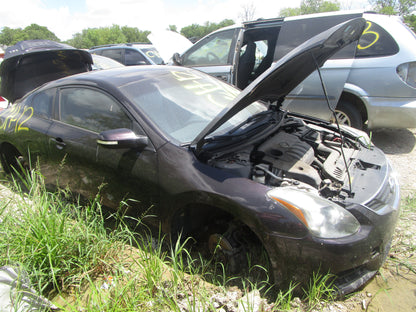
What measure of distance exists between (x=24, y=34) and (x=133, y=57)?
74556 mm

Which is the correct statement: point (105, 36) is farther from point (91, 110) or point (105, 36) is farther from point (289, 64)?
point (289, 64)

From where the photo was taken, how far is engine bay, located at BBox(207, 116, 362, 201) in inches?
72.3

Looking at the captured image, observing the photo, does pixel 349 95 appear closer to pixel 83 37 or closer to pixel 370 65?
pixel 370 65

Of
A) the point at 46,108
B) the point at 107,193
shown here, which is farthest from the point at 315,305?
the point at 46,108

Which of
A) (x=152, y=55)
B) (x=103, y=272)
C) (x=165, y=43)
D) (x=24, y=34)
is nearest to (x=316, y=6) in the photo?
(x=152, y=55)

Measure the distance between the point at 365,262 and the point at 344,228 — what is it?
265 millimetres

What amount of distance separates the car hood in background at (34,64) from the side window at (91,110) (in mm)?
1637

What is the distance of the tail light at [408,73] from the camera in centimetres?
351

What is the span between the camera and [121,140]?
196cm

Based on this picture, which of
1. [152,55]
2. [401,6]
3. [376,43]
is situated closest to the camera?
[376,43]

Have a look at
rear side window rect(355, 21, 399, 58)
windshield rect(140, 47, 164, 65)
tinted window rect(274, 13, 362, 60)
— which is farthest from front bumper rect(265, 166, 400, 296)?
windshield rect(140, 47, 164, 65)

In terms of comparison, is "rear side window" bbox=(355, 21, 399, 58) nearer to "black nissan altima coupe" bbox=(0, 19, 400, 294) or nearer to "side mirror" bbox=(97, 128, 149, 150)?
"black nissan altima coupe" bbox=(0, 19, 400, 294)

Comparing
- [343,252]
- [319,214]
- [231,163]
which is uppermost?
[231,163]

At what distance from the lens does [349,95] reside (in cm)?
395
